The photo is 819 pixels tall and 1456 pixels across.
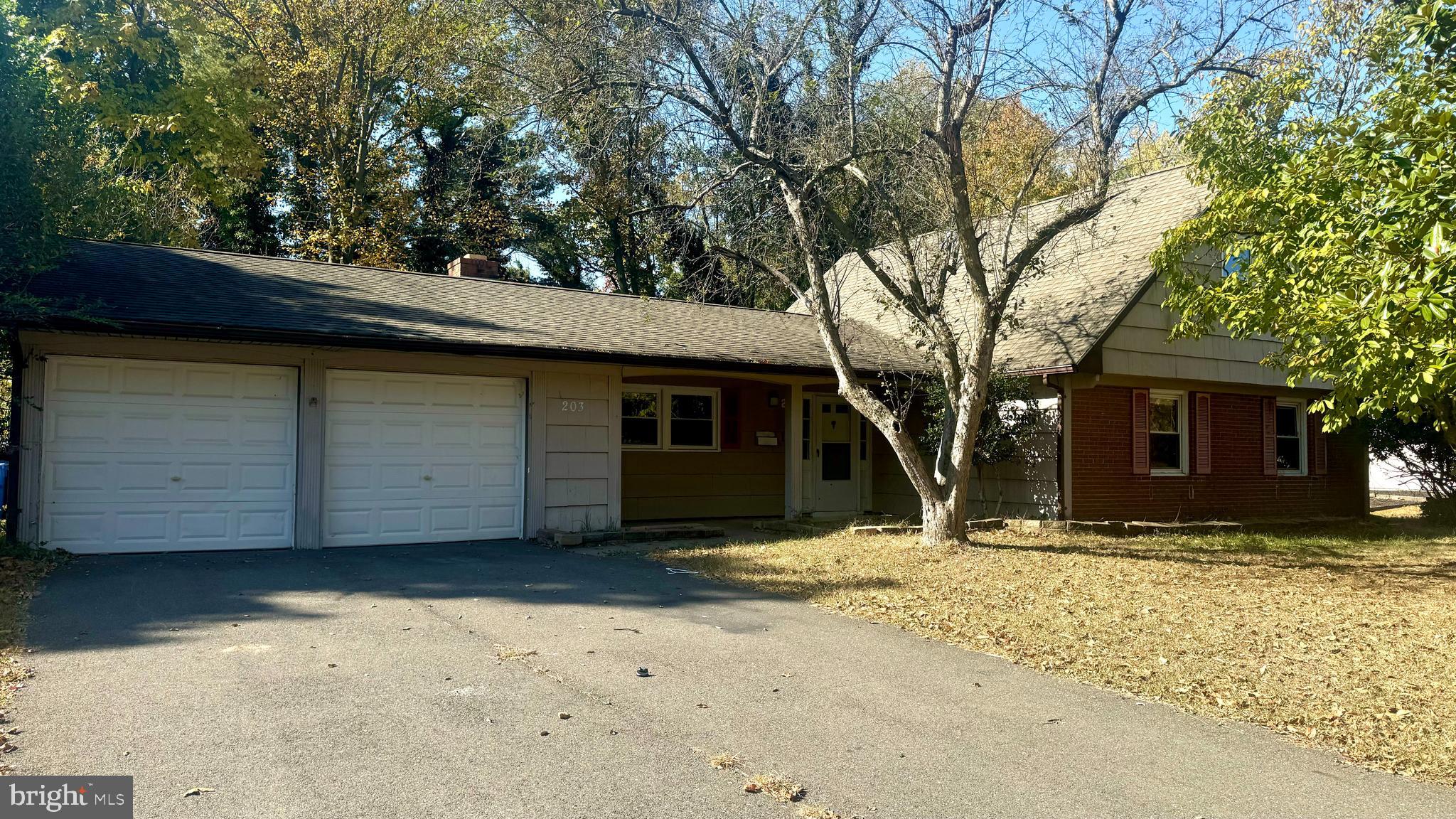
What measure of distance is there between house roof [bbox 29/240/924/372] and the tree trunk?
3812mm

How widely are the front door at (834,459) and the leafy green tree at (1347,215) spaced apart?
7227mm

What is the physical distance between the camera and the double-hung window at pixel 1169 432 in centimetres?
1631

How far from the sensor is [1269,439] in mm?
17641

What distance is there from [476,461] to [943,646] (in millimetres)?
7679

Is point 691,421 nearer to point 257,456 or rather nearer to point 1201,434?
point 257,456

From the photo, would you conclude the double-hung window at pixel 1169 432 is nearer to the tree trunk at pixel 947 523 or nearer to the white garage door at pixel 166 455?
the tree trunk at pixel 947 523

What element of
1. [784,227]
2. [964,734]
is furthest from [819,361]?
[964,734]

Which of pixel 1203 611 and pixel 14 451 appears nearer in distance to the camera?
pixel 1203 611

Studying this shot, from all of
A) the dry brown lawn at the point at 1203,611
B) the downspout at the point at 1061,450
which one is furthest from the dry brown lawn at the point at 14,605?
the downspout at the point at 1061,450

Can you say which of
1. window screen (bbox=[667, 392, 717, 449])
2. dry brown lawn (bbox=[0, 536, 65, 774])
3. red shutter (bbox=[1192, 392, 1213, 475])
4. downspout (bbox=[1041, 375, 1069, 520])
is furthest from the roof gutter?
red shutter (bbox=[1192, 392, 1213, 475])

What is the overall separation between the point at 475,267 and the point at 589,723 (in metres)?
14.1

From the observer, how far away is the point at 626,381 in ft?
53.4

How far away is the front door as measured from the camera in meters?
18.0

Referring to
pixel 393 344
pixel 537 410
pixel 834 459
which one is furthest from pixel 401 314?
pixel 834 459
